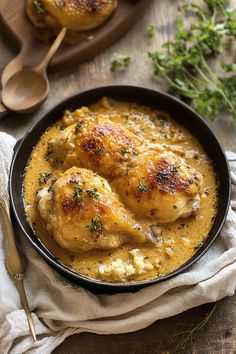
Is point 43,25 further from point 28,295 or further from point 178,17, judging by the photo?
point 28,295

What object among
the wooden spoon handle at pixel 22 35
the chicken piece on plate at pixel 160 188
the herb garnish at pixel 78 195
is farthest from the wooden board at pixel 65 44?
the herb garnish at pixel 78 195

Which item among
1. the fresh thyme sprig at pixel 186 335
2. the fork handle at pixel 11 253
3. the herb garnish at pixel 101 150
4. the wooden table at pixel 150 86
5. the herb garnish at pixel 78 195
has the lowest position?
the fresh thyme sprig at pixel 186 335

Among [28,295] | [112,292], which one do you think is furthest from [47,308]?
[112,292]

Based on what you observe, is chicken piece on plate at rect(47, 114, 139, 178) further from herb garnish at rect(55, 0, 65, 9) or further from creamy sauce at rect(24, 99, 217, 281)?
herb garnish at rect(55, 0, 65, 9)

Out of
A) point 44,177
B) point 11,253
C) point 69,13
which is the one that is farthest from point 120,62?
point 11,253

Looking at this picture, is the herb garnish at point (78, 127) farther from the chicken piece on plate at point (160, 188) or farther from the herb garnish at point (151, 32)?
the herb garnish at point (151, 32)

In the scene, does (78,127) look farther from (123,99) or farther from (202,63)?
(202,63)
